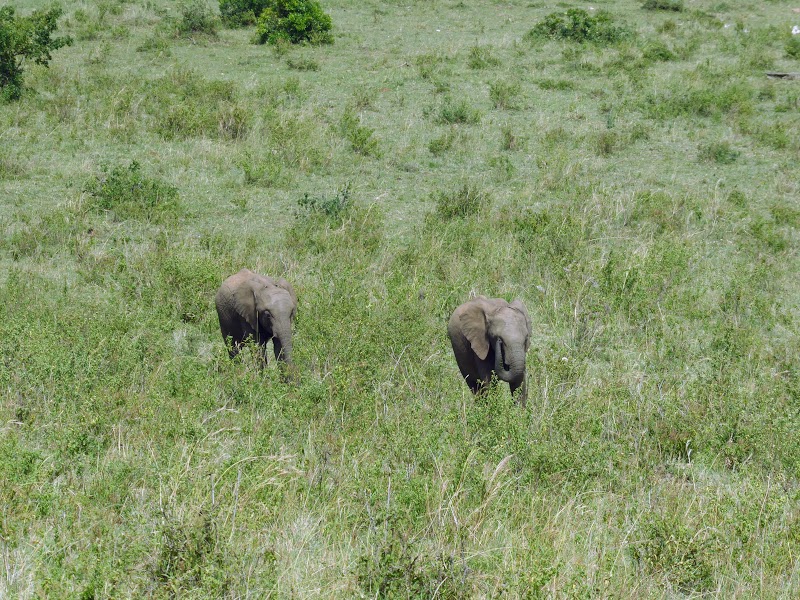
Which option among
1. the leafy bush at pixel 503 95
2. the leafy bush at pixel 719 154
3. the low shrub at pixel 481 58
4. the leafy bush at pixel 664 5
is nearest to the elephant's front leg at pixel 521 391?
the leafy bush at pixel 719 154

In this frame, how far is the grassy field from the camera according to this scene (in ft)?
14.9

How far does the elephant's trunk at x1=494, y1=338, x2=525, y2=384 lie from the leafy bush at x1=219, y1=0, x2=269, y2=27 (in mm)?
18722

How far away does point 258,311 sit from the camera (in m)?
8.21

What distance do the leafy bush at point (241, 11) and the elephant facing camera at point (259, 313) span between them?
16832mm

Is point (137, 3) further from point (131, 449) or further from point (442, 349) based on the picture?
point (131, 449)

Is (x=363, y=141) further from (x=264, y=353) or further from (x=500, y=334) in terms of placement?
(x=500, y=334)

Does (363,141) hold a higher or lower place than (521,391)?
higher

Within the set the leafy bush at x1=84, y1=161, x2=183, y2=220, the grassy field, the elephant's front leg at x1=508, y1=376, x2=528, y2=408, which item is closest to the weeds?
the grassy field

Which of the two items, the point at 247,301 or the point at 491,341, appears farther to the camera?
the point at 247,301

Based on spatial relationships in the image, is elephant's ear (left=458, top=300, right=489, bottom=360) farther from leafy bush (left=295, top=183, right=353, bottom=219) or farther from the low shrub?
the low shrub

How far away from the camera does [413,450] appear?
566 cm

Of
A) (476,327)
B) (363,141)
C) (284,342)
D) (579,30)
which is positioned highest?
(579,30)

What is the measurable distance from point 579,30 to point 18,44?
13457mm

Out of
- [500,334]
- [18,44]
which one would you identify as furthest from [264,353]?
[18,44]
